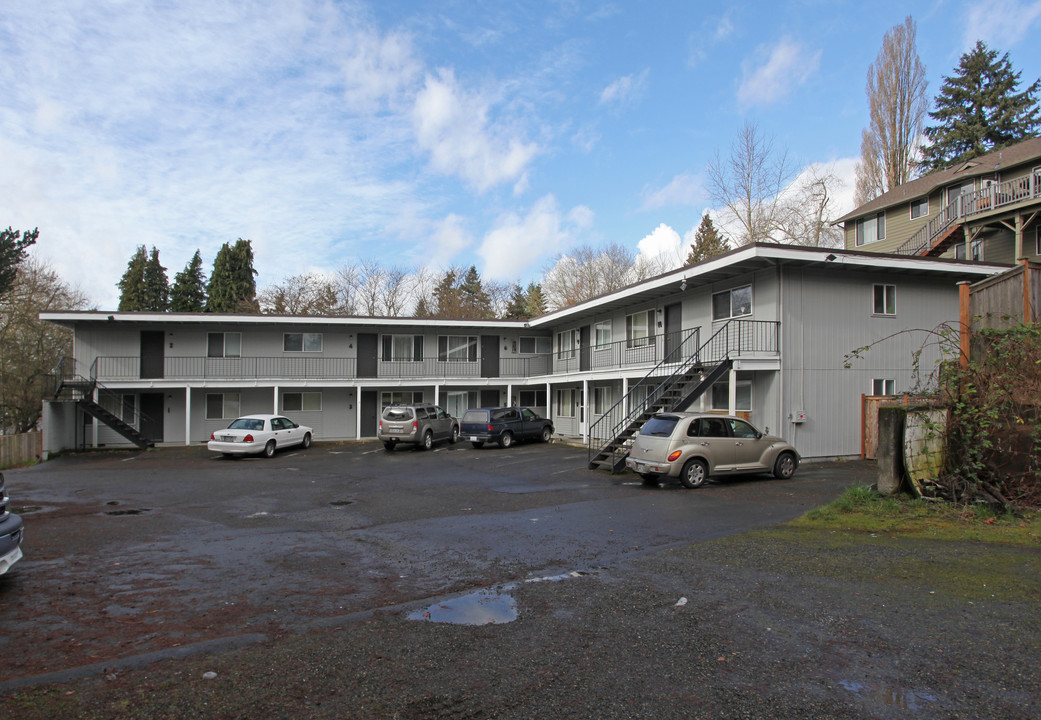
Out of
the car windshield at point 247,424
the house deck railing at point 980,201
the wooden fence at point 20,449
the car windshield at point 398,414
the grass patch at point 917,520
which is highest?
the house deck railing at point 980,201

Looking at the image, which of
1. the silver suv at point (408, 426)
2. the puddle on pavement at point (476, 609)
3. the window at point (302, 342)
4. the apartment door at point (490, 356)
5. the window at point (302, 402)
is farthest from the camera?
the apartment door at point (490, 356)

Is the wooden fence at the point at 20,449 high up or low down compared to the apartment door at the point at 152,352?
down

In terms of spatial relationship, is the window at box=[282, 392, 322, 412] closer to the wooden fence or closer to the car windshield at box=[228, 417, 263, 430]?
the car windshield at box=[228, 417, 263, 430]

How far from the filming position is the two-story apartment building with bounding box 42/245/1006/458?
710 inches

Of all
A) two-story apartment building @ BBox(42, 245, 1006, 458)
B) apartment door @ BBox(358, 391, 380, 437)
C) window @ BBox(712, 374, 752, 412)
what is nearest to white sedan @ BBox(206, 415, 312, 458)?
two-story apartment building @ BBox(42, 245, 1006, 458)

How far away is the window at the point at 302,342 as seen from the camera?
1155 inches

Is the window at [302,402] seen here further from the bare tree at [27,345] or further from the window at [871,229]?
the window at [871,229]

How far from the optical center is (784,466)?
47.5ft

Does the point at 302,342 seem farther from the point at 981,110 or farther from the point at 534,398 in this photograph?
the point at 981,110

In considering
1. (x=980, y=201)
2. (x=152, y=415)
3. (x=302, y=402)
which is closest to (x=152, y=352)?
(x=152, y=415)

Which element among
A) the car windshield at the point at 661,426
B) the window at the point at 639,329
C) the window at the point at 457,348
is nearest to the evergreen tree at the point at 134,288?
the window at the point at 457,348

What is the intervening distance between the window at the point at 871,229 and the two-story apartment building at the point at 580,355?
52.4ft

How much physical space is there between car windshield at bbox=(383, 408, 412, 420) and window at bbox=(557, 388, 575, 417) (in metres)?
8.02

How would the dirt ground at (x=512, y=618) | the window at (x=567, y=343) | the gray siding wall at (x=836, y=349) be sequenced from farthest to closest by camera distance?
the window at (x=567, y=343)
the gray siding wall at (x=836, y=349)
the dirt ground at (x=512, y=618)
